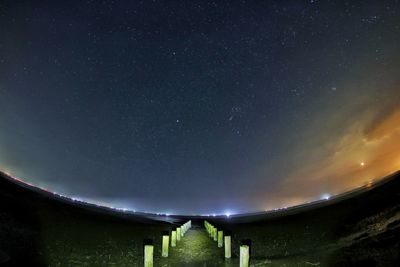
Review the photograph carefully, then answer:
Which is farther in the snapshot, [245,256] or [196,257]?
[196,257]

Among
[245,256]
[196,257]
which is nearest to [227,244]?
[196,257]

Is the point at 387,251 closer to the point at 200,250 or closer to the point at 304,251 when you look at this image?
the point at 304,251

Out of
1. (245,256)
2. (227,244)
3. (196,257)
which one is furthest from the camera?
(196,257)

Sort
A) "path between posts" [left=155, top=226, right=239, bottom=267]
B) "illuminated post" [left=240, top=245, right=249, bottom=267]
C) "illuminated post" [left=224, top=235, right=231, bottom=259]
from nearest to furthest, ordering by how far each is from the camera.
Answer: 1. "illuminated post" [left=240, top=245, right=249, bottom=267]
2. "path between posts" [left=155, top=226, right=239, bottom=267]
3. "illuminated post" [left=224, top=235, right=231, bottom=259]

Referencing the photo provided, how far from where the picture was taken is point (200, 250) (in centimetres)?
2136

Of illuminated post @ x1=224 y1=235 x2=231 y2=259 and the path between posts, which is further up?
illuminated post @ x1=224 y1=235 x2=231 y2=259

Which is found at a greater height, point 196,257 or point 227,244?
point 227,244

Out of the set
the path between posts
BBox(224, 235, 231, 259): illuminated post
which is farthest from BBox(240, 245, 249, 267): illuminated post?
BBox(224, 235, 231, 259): illuminated post

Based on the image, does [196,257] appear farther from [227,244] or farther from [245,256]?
[245,256]

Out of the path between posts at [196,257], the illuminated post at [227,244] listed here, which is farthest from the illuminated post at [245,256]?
the illuminated post at [227,244]

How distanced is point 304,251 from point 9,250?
52.7 ft

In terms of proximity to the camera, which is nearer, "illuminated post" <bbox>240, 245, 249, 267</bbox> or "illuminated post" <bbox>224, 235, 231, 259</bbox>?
"illuminated post" <bbox>240, 245, 249, 267</bbox>

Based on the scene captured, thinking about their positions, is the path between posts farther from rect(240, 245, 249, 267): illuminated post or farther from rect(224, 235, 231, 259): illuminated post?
rect(240, 245, 249, 267): illuminated post

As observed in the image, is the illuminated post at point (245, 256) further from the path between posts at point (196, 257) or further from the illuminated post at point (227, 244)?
the illuminated post at point (227, 244)
